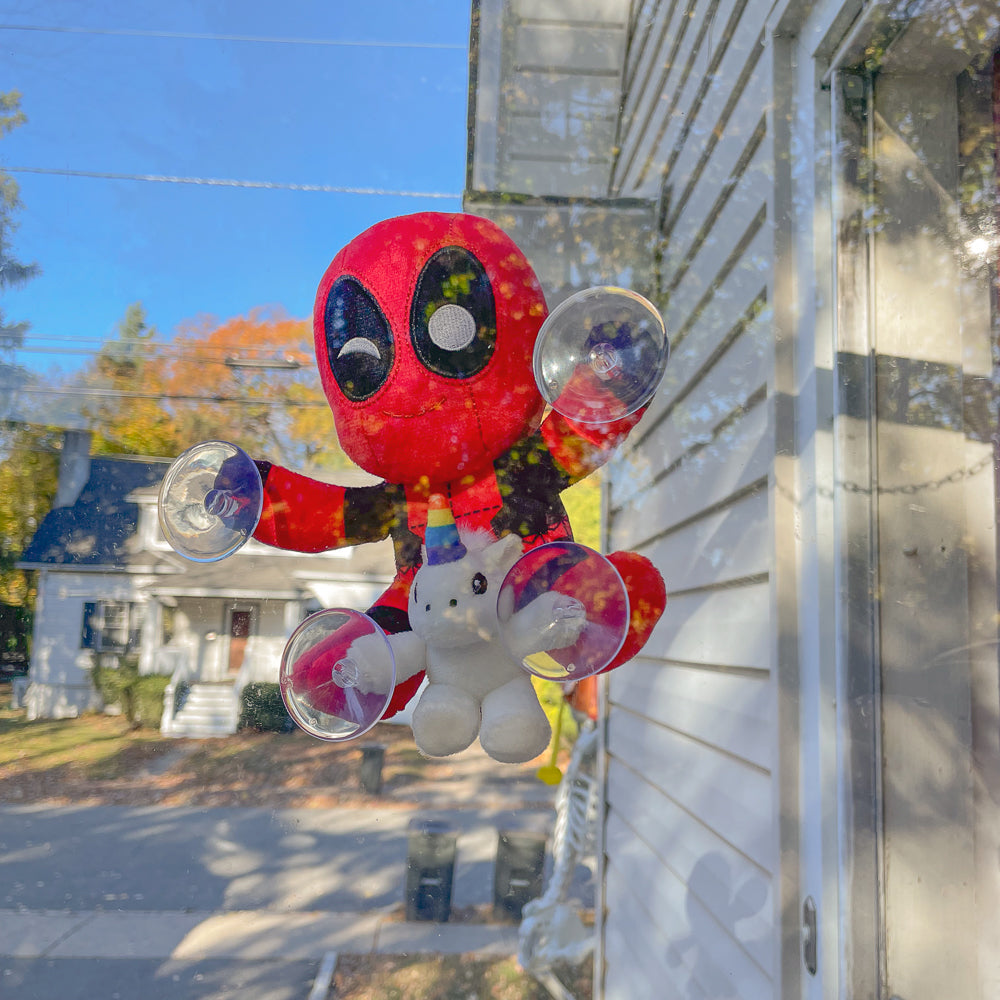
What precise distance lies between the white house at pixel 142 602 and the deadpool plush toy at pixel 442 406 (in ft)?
0.65

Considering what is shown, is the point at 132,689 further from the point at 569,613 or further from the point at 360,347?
the point at 569,613

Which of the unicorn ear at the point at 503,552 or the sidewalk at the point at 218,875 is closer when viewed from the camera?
the unicorn ear at the point at 503,552

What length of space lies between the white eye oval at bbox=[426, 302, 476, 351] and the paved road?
2.52ft

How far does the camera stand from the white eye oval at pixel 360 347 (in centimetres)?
82

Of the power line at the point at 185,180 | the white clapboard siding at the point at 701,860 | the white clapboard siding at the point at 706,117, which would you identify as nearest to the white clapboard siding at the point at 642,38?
the white clapboard siding at the point at 706,117

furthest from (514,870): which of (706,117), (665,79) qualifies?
(665,79)

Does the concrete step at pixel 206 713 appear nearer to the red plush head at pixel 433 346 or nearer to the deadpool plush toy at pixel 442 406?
the deadpool plush toy at pixel 442 406

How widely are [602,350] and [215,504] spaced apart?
0.46 meters

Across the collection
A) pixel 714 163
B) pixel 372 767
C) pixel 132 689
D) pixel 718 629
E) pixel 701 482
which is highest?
pixel 714 163

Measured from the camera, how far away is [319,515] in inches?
35.2

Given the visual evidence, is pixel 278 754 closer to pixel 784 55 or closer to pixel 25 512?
pixel 25 512

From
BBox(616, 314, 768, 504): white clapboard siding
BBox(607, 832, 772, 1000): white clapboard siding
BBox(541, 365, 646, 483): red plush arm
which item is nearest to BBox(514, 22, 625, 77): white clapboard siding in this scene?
BBox(616, 314, 768, 504): white clapboard siding

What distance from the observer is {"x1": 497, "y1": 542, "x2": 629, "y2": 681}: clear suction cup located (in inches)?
26.9

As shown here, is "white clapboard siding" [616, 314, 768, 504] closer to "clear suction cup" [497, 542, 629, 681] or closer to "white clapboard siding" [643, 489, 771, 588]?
"white clapboard siding" [643, 489, 771, 588]
